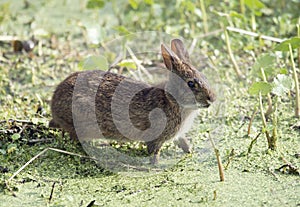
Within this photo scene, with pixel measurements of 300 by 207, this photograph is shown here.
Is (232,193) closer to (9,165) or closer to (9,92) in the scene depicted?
(9,165)

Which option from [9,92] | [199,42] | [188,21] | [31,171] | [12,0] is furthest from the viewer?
[12,0]

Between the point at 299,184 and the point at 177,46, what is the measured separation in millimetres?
1345

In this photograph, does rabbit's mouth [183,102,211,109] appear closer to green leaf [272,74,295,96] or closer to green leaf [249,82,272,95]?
green leaf [249,82,272,95]

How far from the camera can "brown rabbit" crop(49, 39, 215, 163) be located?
181 inches

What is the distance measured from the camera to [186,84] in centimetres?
446

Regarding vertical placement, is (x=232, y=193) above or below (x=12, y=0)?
below

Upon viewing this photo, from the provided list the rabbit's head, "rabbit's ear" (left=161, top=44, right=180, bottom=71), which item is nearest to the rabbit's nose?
the rabbit's head

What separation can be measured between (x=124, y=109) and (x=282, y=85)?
1.15m

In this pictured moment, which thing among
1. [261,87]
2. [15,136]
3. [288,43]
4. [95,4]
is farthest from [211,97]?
[95,4]

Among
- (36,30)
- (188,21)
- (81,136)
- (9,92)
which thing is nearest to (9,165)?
(81,136)

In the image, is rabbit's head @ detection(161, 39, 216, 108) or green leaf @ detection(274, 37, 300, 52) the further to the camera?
green leaf @ detection(274, 37, 300, 52)

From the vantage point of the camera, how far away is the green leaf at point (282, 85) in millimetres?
4359

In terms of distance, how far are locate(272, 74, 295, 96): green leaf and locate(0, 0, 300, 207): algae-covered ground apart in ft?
0.06

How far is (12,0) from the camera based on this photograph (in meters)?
7.48
